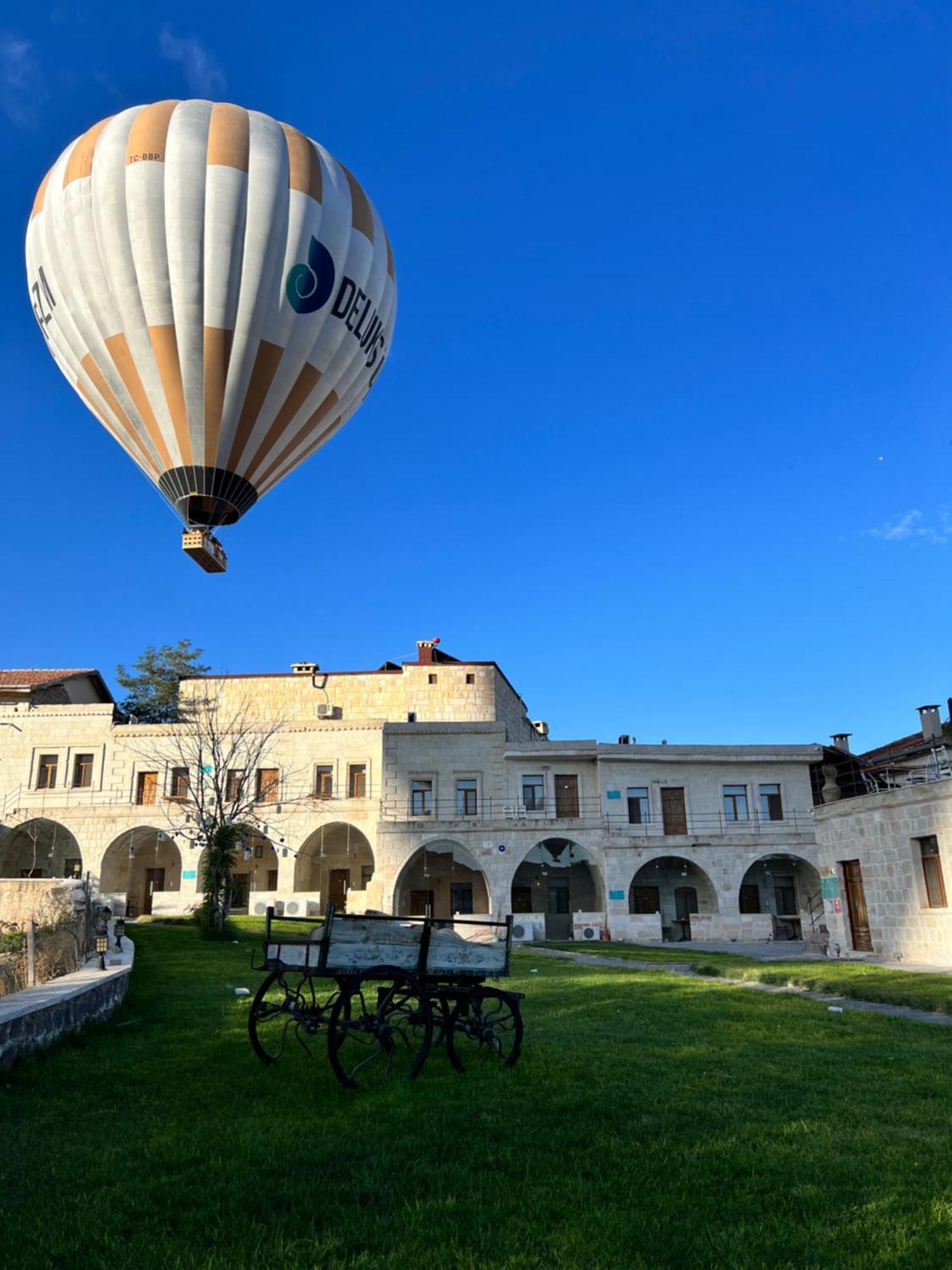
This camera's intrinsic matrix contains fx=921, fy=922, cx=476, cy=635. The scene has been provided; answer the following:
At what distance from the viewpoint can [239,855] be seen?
35719 mm

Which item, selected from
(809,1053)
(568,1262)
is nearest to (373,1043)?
(809,1053)

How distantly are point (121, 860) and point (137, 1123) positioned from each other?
33926 millimetres

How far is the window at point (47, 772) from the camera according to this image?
36.8 meters

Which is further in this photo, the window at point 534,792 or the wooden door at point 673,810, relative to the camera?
the window at point 534,792

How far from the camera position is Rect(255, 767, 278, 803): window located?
1400 inches

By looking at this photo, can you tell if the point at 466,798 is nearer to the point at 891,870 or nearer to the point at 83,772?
the point at 83,772

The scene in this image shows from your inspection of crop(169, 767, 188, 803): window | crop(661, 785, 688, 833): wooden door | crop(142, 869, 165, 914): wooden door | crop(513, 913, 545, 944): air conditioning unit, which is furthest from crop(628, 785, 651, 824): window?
crop(142, 869, 165, 914): wooden door

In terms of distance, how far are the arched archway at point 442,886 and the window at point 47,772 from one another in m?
14.8

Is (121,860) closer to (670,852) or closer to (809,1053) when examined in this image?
(670,852)

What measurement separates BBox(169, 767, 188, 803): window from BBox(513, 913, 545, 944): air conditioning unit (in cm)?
1410

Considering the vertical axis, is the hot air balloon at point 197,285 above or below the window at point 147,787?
above

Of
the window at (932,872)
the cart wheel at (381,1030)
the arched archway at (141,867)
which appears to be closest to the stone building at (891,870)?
the window at (932,872)

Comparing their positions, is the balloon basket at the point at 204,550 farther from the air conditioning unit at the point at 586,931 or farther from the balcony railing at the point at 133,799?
the air conditioning unit at the point at 586,931

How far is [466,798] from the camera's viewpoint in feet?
114
